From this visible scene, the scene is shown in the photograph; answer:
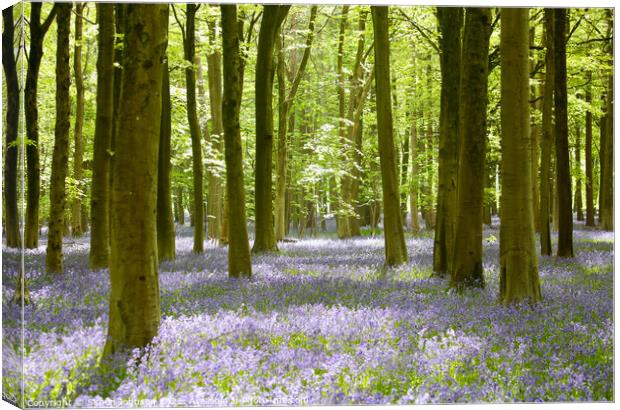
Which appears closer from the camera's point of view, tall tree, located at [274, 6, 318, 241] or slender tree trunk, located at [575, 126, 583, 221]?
slender tree trunk, located at [575, 126, 583, 221]

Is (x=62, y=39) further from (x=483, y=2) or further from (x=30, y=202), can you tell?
(x=483, y=2)

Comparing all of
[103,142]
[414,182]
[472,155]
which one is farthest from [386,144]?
[414,182]

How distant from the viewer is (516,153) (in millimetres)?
7336

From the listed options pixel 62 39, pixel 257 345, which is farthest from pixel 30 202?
pixel 62 39

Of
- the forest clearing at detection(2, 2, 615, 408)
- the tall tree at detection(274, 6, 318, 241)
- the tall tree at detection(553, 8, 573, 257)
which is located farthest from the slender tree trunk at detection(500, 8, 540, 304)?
the tall tree at detection(274, 6, 318, 241)

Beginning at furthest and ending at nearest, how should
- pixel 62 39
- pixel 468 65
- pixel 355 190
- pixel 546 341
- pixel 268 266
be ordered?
pixel 355 190, pixel 268 266, pixel 62 39, pixel 468 65, pixel 546 341

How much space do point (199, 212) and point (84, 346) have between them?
841cm

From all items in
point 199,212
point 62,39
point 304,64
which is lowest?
point 199,212

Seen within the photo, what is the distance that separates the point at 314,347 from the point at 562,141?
8939mm

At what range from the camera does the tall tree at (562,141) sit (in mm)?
11320

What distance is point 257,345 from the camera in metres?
5.86

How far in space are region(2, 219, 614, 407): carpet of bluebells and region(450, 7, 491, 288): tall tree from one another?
0.75 meters

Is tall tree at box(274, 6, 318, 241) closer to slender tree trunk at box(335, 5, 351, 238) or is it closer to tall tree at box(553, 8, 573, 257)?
slender tree trunk at box(335, 5, 351, 238)

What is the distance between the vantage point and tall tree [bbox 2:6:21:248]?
559 cm
